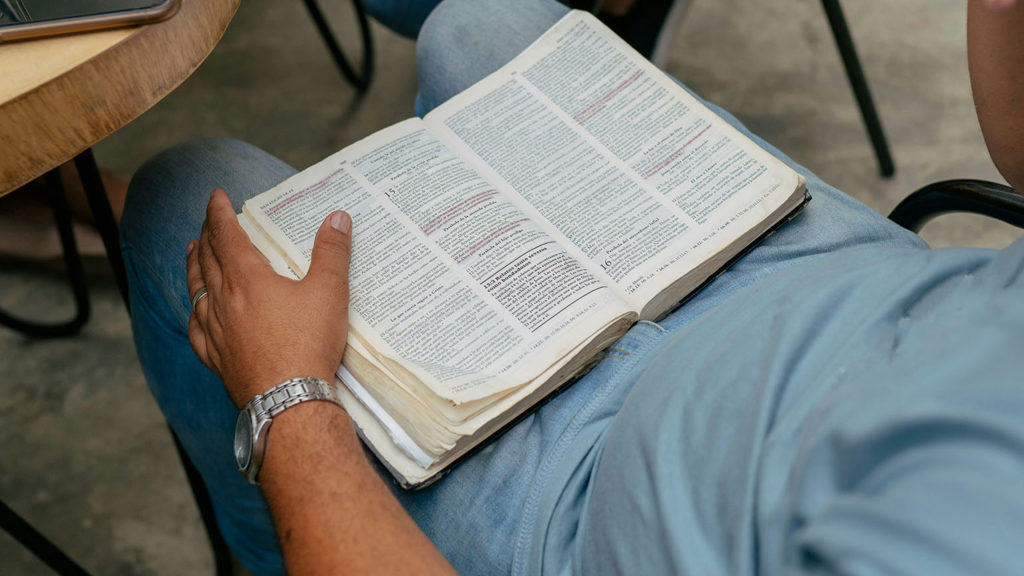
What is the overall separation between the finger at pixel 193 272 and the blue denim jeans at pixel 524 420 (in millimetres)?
31

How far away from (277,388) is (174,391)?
261 mm

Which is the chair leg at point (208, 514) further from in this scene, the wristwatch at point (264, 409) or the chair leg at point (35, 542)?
the wristwatch at point (264, 409)

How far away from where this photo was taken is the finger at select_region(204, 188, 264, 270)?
62 centimetres

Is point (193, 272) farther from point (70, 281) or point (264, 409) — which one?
point (70, 281)

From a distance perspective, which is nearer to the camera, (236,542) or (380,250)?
(380,250)

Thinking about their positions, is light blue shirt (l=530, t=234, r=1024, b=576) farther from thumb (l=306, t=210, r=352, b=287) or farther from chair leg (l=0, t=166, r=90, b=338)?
chair leg (l=0, t=166, r=90, b=338)

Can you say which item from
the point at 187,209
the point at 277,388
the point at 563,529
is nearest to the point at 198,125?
the point at 187,209

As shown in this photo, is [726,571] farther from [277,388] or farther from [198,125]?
[198,125]

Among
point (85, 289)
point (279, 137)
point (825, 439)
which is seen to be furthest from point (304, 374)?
point (279, 137)

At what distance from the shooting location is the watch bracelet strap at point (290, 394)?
1.78 ft

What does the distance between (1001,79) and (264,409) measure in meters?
0.62

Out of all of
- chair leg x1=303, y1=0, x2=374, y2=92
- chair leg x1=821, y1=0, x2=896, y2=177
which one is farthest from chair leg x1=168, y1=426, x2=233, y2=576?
chair leg x1=821, y1=0, x2=896, y2=177

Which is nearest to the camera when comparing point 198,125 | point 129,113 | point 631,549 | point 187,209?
point 631,549

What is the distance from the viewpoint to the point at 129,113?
0.56m
